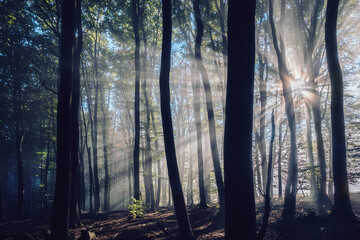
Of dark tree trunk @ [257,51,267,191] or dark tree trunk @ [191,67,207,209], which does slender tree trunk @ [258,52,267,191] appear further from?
dark tree trunk @ [191,67,207,209]

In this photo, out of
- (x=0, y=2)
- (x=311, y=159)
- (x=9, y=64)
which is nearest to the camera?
(x=0, y=2)

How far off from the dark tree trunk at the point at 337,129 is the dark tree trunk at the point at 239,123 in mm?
6392

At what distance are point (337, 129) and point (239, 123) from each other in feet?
21.8

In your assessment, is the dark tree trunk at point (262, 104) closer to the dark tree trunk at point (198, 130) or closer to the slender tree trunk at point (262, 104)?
the slender tree trunk at point (262, 104)

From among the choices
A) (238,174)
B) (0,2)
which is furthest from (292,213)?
(0,2)

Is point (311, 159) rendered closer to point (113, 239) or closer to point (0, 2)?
point (113, 239)

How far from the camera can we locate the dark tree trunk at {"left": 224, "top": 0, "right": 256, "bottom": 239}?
9.62ft

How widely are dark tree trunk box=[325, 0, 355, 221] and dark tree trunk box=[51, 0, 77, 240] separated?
1000 centimetres

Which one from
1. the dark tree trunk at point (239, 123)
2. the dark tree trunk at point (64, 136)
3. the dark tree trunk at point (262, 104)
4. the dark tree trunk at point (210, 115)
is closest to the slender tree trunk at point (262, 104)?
the dark tree trunk at point (262, 104)

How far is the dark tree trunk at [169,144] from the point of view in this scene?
569 centimetres

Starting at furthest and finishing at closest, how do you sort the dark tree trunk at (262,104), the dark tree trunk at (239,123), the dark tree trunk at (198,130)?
the dark tree trunk at (262,104) → the dark tree trunk at (198,130) → the dark tree trunk at (239,123)

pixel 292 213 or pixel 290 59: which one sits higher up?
pixel 290 59

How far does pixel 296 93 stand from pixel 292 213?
28.5 feet

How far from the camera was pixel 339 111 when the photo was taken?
7000mm
